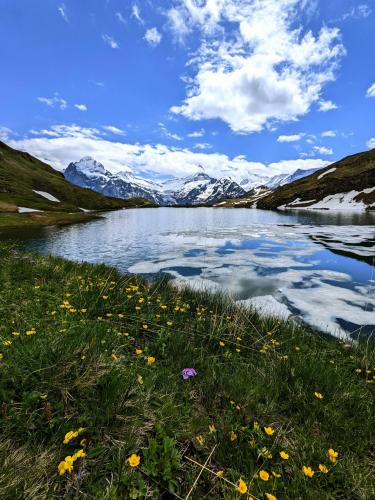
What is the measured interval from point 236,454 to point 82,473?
1.73 m

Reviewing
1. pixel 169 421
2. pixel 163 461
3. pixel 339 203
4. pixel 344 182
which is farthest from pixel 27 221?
pixel 344 182

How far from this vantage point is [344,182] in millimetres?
109750

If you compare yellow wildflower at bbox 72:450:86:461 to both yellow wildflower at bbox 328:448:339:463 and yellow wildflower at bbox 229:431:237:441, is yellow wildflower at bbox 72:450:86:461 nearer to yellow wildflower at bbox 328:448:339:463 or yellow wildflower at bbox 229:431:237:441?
yellow wildflower at bbox 229:431:237:441

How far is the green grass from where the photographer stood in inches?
112

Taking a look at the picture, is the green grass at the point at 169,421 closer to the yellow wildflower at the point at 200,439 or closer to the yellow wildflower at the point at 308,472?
the yellow wildflower at the point at 200,439

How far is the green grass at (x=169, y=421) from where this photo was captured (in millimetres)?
2850

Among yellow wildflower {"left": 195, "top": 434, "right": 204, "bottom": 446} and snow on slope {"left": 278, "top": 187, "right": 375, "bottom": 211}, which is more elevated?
snow on slope {"left": 278, "top": 187, "right": 375, "bottom": 211}

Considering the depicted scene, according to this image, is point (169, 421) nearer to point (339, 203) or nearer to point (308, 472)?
point (308, 472)

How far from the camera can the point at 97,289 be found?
8430 mm

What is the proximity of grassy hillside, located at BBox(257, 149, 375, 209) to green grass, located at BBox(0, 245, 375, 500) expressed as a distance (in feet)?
330

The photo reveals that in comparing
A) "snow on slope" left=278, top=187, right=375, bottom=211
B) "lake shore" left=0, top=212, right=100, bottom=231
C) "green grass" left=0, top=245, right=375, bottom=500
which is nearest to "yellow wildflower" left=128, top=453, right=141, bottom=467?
"green grass" left=0, top=245, right=375, bottom=500

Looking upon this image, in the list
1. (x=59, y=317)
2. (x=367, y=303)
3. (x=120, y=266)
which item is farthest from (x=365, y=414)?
(x=120, y=266)

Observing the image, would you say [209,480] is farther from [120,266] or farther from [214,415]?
[120,266]

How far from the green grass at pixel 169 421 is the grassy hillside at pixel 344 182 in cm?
10066
